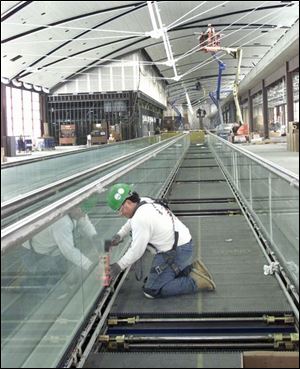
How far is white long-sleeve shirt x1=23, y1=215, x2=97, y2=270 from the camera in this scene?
3247 millimetres

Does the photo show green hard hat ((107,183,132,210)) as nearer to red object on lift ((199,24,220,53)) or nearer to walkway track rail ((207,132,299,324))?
walkway track rail ((207,132,299,324))

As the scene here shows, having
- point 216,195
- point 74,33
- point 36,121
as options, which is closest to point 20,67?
point 74,33

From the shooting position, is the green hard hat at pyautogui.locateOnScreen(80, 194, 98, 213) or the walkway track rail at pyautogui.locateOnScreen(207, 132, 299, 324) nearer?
the green hard hat at pyautogui.locateOnScreen(80, 194, 98, 213)

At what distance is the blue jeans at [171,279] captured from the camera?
16.8ft

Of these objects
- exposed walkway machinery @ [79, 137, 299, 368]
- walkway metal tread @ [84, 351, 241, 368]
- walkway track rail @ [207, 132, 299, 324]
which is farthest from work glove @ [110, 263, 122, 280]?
walkway track rail @ [207, 132, 299, 324]

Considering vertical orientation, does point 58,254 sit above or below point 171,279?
above

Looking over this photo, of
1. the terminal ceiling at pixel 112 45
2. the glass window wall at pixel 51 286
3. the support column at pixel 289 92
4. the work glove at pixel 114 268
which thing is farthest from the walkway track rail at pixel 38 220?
the support column at pixel 289 92

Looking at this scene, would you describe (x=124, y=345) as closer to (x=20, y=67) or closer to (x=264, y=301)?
(x=264, y=301)

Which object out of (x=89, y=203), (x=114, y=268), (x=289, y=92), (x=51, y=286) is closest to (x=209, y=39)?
(x=289, y=92)

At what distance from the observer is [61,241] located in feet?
11.8

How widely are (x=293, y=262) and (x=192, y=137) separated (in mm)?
34745

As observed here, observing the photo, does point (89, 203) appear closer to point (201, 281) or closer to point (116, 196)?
point (116, 196)

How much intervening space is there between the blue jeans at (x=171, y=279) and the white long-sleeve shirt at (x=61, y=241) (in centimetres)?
104

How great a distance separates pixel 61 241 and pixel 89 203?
796 millimetres
